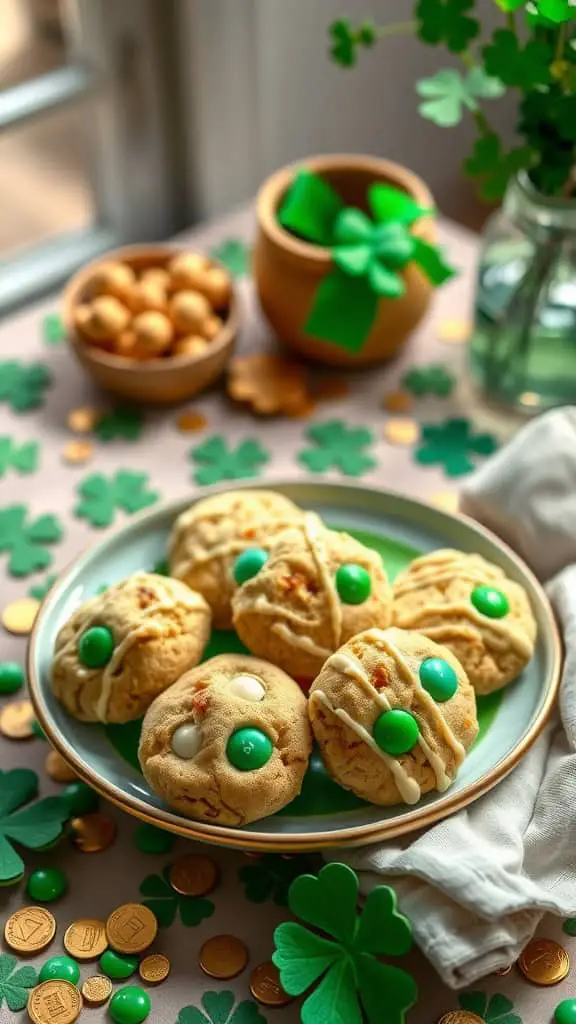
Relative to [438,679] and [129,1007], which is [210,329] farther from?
[129,1007]

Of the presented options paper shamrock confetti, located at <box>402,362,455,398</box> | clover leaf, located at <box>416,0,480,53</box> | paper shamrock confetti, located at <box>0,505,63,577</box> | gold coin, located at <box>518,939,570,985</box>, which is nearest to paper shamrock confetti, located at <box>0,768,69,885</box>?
paper shamrock confetti, located at <box>0,505,63,577</box>

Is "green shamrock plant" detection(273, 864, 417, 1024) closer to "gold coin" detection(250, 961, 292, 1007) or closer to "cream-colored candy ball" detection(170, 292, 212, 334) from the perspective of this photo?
"gold coin" detection(250, 961, 292, 1007)

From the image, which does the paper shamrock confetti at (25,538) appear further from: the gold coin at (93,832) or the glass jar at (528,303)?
the glass jar at (528,303)

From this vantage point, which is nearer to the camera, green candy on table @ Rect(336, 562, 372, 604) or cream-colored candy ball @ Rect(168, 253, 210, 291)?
green candy on table @ Rect(336, 562, 372, 604)

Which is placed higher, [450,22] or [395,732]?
[450,22]

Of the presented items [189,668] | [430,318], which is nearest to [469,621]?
[189,668]

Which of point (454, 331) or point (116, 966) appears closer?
point (116, 966)

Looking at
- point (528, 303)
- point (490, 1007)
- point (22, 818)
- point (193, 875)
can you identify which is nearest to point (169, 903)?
point (193, 875)
